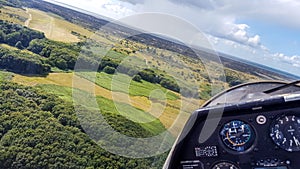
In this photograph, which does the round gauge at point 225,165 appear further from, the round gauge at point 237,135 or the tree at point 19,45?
the tree at point 19,45

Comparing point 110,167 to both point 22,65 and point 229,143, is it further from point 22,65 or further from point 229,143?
point 22,65

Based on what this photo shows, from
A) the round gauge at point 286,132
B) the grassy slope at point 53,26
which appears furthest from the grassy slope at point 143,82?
the round gauge at point 286,132

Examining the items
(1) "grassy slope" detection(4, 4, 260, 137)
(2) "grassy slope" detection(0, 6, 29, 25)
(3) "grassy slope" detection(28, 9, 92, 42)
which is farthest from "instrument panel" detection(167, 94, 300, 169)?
(2) "grassy slope" detection(0, 6, 29, 25)

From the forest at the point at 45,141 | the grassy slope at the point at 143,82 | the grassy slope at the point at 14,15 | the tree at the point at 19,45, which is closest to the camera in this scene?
the grassy slope at the point at 143,82

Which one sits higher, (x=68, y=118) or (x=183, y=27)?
(x=183, y=27)

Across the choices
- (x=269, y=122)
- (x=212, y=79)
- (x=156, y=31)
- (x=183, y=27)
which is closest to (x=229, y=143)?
(x=269, y=122)

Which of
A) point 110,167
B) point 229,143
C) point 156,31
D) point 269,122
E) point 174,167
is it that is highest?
point 156,31

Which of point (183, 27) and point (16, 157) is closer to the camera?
point (183, 27)

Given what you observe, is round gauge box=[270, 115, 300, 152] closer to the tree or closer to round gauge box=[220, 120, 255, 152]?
round gauge box=[220, 120, 255, 152]
